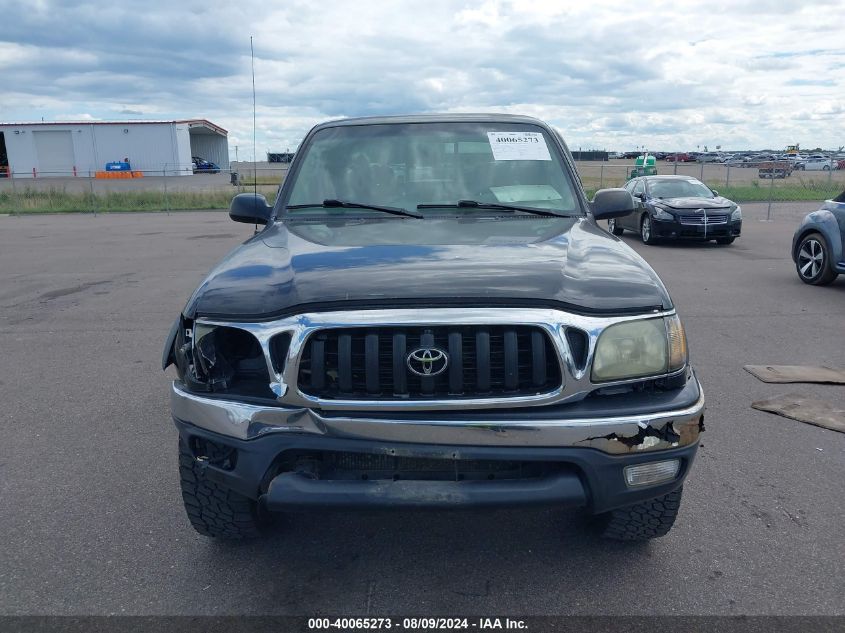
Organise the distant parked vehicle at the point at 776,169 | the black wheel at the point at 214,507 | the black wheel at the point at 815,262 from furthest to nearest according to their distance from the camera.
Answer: the distant parked vehicle at the point at 776,169
the black wheel at the point at 815,262
the black wheel at the point at 214,507

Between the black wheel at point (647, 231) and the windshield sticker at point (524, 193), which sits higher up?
the windshield sticker at point (524, 193)

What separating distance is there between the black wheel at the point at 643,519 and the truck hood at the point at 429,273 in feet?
2.69

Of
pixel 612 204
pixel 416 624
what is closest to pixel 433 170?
pixel 612 204

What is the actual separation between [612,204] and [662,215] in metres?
11.1

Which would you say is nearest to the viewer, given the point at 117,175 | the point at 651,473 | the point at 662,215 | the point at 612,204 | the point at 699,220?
the point at 651,473

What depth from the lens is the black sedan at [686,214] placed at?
14.4 meters

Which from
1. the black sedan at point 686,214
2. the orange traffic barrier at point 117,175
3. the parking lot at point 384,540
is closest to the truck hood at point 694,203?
the black sedan at point 686,214

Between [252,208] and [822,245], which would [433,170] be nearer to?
[252,208]

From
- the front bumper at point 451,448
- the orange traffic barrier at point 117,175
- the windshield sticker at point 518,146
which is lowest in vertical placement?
the orange traffic barrier at point 117,175

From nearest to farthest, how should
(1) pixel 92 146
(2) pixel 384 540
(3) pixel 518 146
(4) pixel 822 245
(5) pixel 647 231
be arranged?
1. (2) pixel 384 540
2. (3) pixel 518 146
3. (4) pixel 822 245
4. (5) pixel 647 231
5. (1) pixel 92 146

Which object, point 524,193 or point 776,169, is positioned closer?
point 524,193

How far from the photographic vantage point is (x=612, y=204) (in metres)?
4.21

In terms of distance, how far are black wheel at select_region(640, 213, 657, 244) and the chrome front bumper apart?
12939 mm

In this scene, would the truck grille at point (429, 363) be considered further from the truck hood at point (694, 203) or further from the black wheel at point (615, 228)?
the black wheel at point (615, 228)
